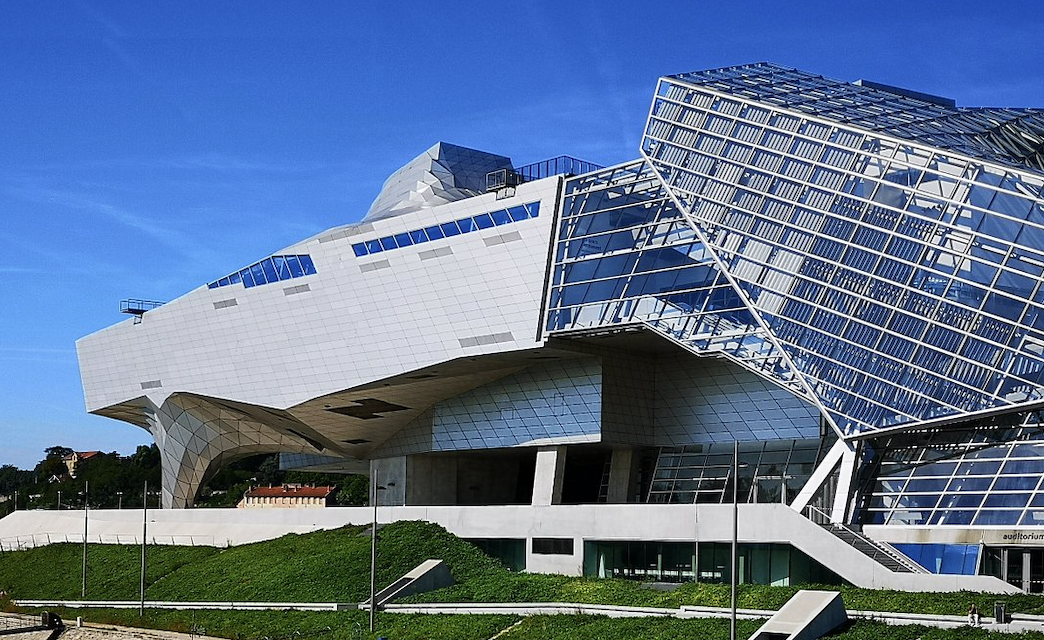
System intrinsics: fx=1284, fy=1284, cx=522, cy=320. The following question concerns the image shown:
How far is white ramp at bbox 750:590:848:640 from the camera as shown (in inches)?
1519

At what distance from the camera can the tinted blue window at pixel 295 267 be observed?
71.8 m

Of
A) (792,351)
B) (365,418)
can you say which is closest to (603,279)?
(792,351)

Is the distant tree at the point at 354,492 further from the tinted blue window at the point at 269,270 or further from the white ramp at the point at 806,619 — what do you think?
the white ramp at the point at 806,619

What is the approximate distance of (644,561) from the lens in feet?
184

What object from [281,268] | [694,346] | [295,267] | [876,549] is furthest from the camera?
[281,268]

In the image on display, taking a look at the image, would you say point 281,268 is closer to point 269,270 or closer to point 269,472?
point 269,270

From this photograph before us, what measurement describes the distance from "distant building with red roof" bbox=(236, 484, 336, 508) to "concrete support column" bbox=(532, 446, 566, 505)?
86.1 metres

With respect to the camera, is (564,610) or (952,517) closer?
(564,610)

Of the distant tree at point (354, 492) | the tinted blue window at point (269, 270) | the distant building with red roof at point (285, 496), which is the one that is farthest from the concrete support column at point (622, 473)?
the distant building with red roof at point (285, 496)

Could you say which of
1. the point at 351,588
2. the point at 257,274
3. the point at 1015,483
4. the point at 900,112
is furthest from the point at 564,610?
the point at 257,274

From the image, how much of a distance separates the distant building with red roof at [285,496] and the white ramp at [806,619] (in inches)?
4487

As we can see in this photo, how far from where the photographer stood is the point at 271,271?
7325 cm

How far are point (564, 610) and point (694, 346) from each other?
1581 centimetres

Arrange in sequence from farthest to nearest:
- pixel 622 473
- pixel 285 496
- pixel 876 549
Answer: pixel 285 496 → pixel 622 473 → pixel 876 549
